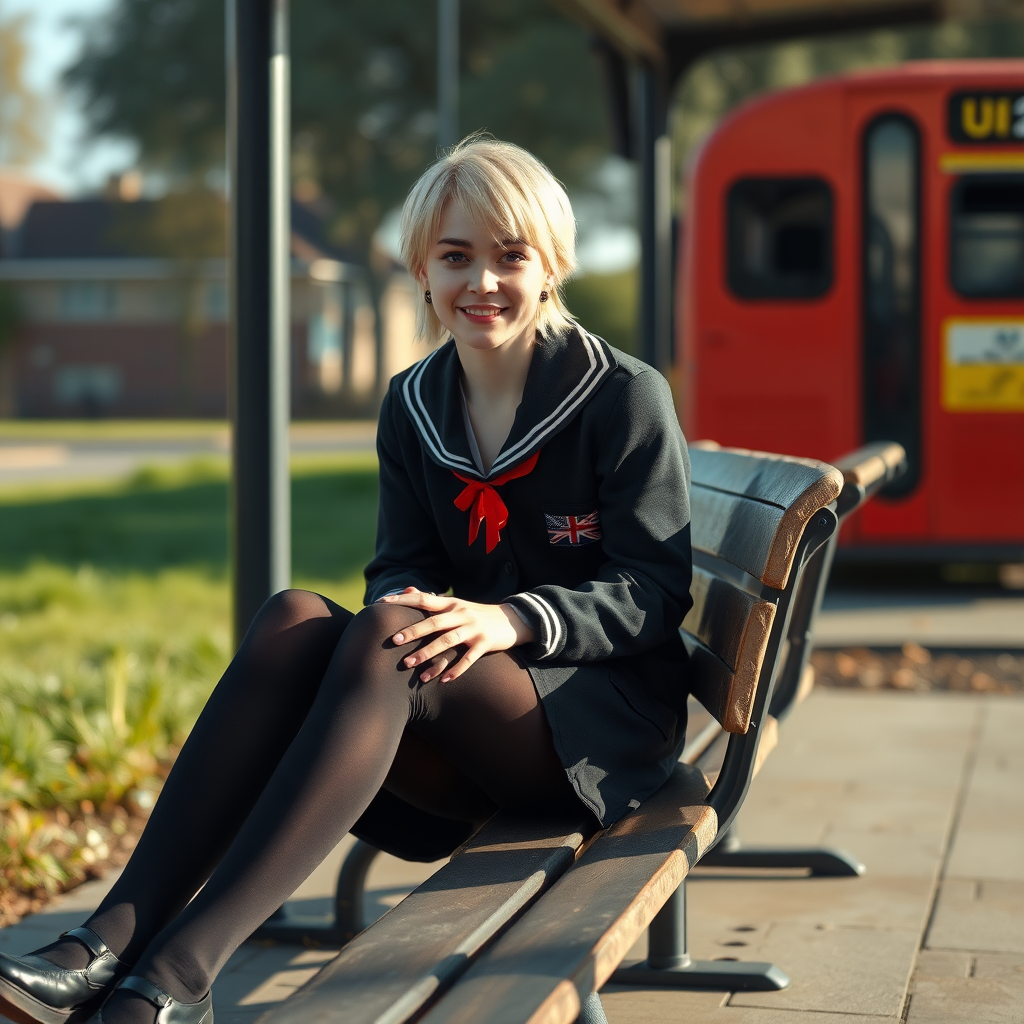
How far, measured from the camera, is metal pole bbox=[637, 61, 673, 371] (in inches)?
295

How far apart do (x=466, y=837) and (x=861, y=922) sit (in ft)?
3.68

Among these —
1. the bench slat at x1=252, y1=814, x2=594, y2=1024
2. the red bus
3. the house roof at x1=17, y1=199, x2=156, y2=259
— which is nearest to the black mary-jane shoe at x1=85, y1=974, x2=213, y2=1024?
the bench slat at x1=252, y1=814, x2=594, y2=1024

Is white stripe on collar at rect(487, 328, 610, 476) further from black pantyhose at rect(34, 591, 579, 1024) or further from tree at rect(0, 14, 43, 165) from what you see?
tree at rect(0, 14, 43, 165)

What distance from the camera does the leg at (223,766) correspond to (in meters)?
2.19

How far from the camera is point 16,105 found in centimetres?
5594

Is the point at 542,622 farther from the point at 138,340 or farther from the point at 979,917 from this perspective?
the point at 138,340

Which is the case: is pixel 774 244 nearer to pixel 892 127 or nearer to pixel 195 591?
pixel 892 127

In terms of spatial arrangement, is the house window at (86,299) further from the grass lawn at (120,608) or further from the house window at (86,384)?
the grass lawn at (120,608)

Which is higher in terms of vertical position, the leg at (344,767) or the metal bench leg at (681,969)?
the leg at (344,767)

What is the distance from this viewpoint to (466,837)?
8.95 feet

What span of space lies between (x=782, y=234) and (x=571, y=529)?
23.3ft

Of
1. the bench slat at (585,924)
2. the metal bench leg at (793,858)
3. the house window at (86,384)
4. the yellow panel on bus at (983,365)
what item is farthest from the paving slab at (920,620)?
the house window at (86,384)

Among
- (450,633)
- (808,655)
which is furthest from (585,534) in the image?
(808,655)

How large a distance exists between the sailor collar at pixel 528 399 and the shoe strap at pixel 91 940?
95 centimetres
